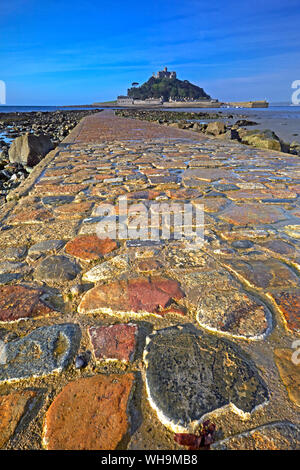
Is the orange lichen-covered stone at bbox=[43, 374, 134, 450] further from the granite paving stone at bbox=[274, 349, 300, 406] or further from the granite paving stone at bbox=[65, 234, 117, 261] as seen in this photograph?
the granite paving stone at bbox=[65, 234, 117, 261]

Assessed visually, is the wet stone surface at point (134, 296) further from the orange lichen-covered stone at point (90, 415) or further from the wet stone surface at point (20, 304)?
the orange lichen-covered stone at point (90, 415)

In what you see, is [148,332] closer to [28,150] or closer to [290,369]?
[290,369]

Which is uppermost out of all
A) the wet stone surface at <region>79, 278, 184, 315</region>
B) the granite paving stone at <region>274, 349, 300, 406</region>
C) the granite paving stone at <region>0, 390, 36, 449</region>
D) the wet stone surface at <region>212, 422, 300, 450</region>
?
the wet stone surface at <region>79, 278, 184, 315</region>

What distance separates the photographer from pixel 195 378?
0.93 m

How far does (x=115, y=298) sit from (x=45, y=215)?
140cm

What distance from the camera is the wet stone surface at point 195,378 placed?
0.85m

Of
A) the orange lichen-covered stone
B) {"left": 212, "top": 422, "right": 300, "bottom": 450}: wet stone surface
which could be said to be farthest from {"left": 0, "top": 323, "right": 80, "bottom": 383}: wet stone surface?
{"left": 212, "top": 422, "right": 300, "bottom": 450}: wet stone surface

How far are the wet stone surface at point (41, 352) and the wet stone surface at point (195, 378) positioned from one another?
1.04 ft

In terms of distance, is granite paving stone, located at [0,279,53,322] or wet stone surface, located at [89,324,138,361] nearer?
wet stone surface, located at [89,324,138,361]

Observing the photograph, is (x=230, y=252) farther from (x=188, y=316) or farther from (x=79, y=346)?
(x=79, y=346)

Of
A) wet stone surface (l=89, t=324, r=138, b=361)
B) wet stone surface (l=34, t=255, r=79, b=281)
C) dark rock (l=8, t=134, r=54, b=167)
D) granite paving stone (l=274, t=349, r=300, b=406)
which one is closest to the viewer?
granite paving stone (l=274, t=349, r=300, b=406)

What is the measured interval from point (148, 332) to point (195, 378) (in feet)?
0.94

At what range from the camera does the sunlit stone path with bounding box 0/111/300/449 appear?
827 millimetres

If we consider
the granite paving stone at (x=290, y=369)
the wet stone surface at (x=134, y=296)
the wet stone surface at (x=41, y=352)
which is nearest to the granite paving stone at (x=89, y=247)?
the wet stone surface at (x=134, y=296)
